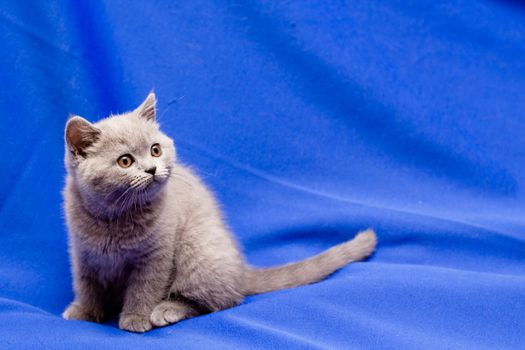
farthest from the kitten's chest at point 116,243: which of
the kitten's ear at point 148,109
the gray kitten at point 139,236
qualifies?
the kitten's ear at point 148,109

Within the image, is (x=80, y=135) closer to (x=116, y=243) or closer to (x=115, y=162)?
(x=115, y=162)

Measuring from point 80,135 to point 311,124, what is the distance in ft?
2.98

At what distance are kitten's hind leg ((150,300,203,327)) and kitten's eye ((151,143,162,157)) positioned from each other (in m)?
0.37

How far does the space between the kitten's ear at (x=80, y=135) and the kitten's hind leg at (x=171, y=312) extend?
0.41 metres

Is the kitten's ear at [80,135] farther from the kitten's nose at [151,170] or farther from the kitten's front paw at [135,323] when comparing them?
the kitten's front paw at [135,323]

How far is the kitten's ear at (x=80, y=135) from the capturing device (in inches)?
52.6

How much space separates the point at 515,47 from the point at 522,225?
0.64 metres

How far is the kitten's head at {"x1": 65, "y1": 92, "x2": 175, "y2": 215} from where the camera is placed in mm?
1337

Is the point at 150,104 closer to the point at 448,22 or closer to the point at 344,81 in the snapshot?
the point at 344,81

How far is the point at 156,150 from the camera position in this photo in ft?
4.70

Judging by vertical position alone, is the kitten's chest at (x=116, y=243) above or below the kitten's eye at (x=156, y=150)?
below

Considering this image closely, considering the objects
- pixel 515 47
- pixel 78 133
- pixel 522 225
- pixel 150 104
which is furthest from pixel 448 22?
pixel 78 133

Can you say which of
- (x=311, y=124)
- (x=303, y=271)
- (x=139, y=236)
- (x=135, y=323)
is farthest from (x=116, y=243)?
(x=311, y=124)

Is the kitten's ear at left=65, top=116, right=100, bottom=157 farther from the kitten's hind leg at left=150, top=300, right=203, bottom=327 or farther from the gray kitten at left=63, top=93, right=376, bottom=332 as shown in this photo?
the kitten's hind leg at left=150, top=300, right=203, bottom=327
